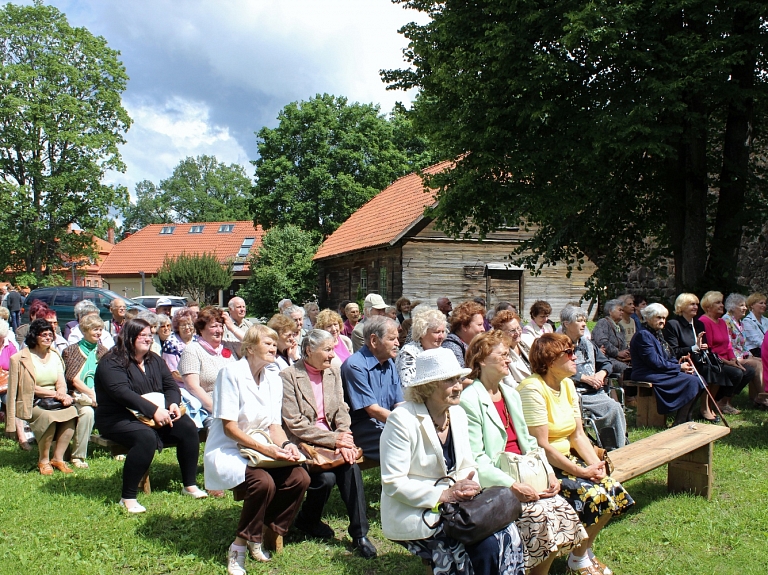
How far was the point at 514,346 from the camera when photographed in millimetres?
6254

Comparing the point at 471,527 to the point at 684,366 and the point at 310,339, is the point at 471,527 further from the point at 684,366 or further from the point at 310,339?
the point at 684,366

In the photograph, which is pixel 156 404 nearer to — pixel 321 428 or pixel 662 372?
pixel 321 428

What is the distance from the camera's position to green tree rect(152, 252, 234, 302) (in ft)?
130

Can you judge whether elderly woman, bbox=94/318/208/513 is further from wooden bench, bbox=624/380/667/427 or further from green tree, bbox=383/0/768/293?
green tree, bbox=383/0/768/293

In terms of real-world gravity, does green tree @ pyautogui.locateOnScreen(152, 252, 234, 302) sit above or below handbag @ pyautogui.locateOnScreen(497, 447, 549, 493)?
above

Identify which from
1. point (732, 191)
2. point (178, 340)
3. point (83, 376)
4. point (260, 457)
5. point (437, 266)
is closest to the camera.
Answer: point (260, 457)

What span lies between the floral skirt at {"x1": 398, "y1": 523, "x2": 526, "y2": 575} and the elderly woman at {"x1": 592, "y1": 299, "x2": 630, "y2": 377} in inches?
229

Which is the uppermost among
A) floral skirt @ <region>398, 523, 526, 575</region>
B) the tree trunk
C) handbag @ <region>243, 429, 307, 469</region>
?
the tree trunk

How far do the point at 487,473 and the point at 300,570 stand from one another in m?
1.48

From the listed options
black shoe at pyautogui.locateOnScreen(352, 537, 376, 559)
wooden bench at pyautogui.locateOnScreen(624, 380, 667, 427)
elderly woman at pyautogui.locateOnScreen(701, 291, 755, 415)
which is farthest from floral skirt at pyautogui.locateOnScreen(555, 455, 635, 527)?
elderly woman at pyautogui.locateOnScreen(701, 291, 755, 415)

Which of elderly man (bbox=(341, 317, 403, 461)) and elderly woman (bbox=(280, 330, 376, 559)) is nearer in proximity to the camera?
elderly woman (bbox=(280, 330, 376, 559))

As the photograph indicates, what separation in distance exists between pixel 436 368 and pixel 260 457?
153 centimetres

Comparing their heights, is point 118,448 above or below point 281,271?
below

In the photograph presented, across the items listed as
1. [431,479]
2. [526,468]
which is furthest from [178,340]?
[526,468]
